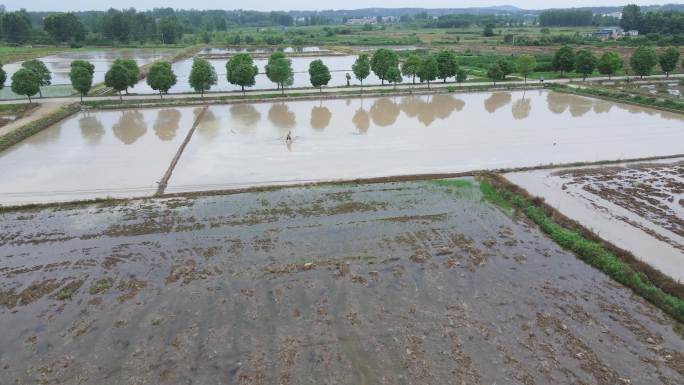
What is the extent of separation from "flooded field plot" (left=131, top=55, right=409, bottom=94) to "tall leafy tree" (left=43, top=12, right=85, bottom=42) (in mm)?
26552

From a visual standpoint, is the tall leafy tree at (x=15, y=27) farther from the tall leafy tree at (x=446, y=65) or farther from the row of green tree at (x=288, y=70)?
the tall leafy tree at (x=446, y=65)

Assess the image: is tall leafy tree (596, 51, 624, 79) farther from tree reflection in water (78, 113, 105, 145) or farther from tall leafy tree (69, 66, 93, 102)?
tall leafy tree (69, 66, 93, 102)

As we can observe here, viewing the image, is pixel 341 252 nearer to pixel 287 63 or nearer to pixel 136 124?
pixel 136 124

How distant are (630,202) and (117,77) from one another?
88.5ft

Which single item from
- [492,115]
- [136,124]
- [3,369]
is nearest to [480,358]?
[3,369]

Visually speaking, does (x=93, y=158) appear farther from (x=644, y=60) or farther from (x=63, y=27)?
(x=63, y=27)

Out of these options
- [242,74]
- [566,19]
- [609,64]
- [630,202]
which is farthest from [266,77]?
[566,19]

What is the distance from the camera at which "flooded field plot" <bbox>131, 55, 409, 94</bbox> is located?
103 feet

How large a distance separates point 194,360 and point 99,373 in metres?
1.46

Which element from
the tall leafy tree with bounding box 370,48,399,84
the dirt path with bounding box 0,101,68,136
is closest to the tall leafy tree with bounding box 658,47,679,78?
the tall leafy tree with bounding box 370,48,399,84

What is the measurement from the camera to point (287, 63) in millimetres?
29562

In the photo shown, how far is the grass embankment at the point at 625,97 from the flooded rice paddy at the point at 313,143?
121 cm

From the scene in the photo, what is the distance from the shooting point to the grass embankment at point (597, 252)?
8.93 m

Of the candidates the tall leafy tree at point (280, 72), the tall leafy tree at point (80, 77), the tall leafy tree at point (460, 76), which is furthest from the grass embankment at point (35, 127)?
the tall leafy tree at point (460, 76)
